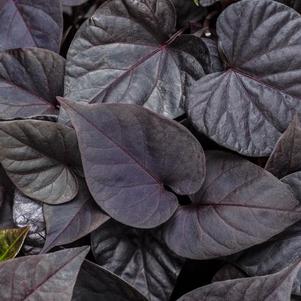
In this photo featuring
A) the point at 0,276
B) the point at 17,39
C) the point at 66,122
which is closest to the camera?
the point at 0,276

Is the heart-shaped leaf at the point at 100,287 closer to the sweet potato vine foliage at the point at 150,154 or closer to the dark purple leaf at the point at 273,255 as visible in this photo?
the sweet potato vine foliage at the point at 150,154

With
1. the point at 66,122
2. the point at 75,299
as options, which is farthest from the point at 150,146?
the point at 75,299

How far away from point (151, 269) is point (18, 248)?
197 millimetres

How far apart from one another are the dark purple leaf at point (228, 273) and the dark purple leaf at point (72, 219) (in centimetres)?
18

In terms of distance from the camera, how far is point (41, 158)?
2.80 ft

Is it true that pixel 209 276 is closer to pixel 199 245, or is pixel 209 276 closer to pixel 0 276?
pixel 199 245

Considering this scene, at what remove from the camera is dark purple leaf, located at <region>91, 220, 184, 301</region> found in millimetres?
833

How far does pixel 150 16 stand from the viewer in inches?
35.9

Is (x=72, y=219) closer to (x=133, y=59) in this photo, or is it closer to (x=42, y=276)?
(x=42, y=276)

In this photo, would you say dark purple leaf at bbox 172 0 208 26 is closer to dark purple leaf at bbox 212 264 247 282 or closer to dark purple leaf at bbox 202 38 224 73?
dark purple leaf at bbox 202 38 224 73

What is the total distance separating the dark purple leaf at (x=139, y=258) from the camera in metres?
0.83

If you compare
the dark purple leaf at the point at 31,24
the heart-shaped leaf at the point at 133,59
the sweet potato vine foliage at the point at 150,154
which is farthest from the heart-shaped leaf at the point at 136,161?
the dark purple leaf at the point at 31,24

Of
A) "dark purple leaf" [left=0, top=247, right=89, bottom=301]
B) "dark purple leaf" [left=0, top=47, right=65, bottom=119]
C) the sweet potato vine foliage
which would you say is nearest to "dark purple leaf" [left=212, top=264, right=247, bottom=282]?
the sweet potato vine foliage

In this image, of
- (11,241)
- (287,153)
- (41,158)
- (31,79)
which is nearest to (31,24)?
(31,79)
